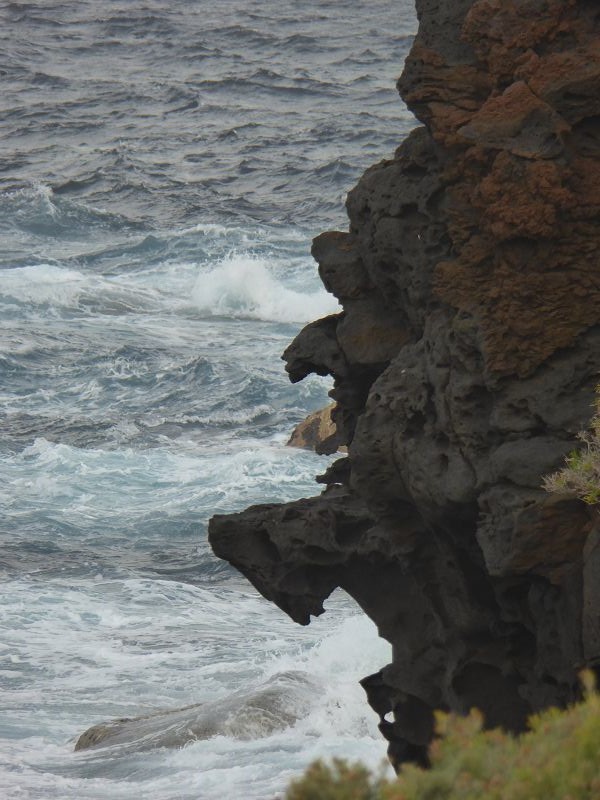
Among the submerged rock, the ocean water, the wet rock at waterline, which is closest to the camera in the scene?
the submerged rock

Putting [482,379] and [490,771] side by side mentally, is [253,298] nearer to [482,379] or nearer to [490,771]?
[482,379]

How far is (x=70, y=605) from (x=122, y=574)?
1.28 m

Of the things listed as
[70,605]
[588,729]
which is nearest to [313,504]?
[588,729]

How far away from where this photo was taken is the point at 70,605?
17797mm

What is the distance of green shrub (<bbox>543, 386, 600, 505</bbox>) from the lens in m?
7.69

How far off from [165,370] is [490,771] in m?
24.3

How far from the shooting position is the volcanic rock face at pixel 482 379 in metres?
8.17

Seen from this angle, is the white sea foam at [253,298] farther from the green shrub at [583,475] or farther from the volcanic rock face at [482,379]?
the green shrub at [583,475]

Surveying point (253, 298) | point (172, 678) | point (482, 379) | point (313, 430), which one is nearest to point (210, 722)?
point (172, 678)

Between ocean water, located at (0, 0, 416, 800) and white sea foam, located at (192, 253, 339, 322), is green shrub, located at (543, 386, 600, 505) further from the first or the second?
white sea foam, located at (192, 253, 339, 322)

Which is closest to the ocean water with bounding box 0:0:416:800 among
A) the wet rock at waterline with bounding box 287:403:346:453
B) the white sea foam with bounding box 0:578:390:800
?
the white sea foam with bounding box 0:578:390:800

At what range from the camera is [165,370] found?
93.9 feet

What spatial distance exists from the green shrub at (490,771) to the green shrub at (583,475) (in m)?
2.86

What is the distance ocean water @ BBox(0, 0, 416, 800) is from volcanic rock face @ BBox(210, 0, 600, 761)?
119 inches
